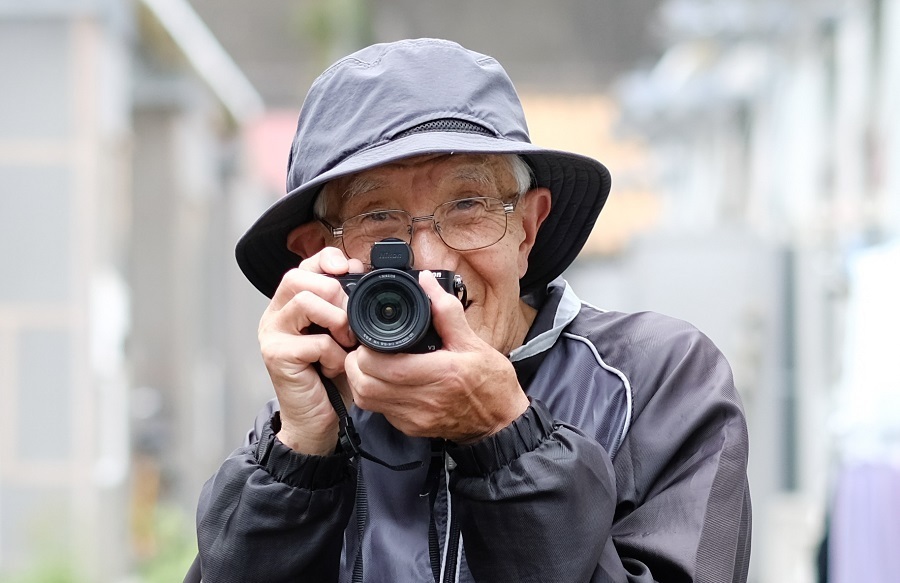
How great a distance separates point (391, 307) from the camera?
77.1 inches

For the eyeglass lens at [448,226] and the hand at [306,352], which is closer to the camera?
the hand at [306,352]

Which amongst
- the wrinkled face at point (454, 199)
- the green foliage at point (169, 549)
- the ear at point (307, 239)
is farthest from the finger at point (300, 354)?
the green foliage at point (169, 549)

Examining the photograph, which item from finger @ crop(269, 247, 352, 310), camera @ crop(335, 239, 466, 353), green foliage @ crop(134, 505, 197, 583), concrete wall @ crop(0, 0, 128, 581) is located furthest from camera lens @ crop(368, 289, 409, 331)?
green foliage @ crop(134, 505, 197, 583)

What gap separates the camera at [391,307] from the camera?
75.8 inches

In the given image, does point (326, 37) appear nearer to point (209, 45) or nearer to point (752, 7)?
point (209, 45)

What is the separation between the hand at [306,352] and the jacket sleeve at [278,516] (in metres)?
0.04

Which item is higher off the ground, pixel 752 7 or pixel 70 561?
pixel 752 7

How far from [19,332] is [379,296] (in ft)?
18.9

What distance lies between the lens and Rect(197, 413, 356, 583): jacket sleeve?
2.07 meters

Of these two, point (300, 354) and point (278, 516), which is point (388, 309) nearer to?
point (300, 354)

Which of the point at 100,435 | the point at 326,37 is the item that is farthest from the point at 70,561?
the point at 326,37

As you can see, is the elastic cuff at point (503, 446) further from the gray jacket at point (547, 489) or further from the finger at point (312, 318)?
the finger at point (312, 318)

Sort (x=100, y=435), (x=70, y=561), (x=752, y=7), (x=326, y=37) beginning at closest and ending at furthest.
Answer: (x=70, y=561) < (x=100, y=435) < (x=752, y=7) < (x=326, y=37)

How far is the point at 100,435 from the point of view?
761 cm
